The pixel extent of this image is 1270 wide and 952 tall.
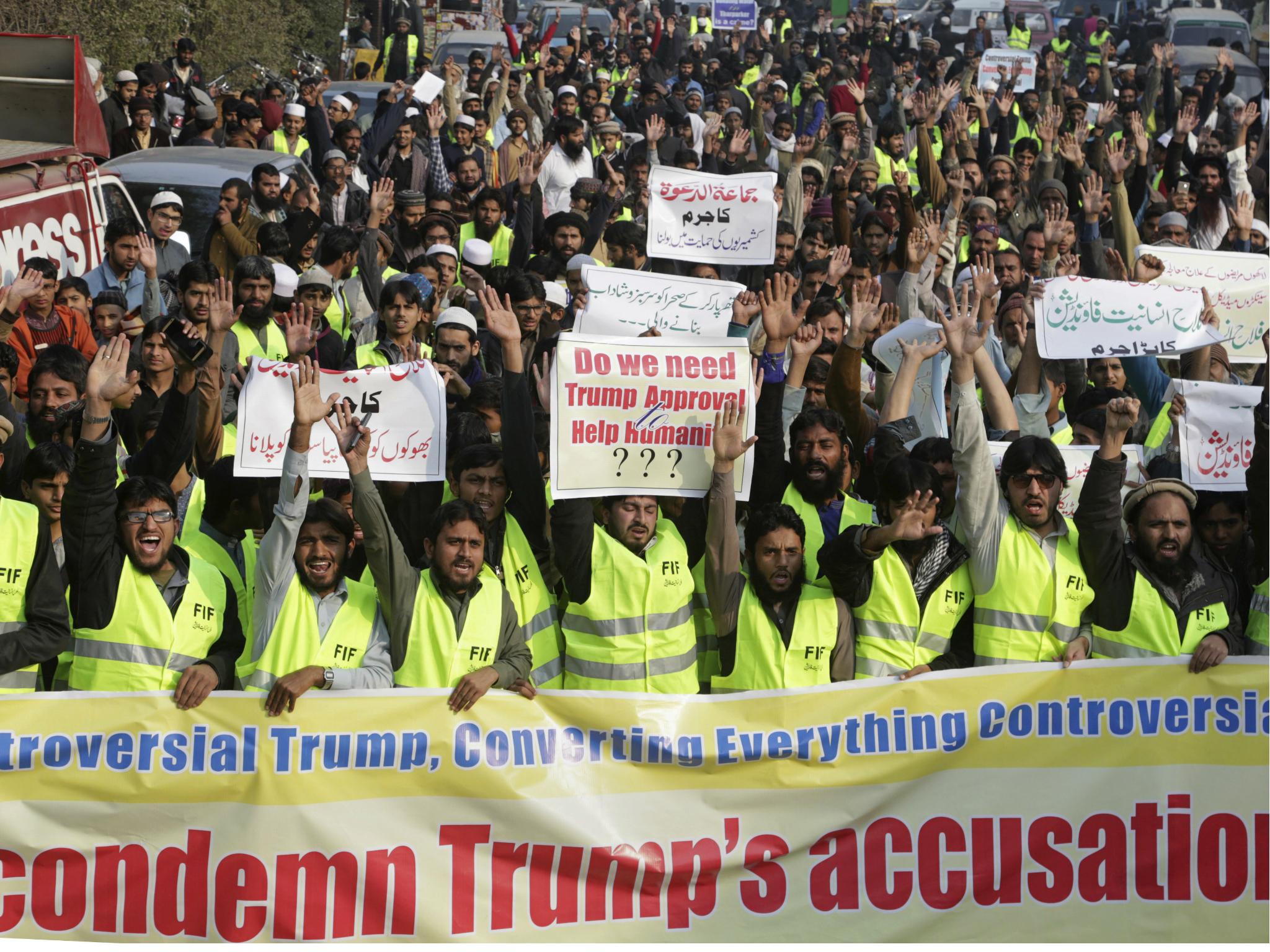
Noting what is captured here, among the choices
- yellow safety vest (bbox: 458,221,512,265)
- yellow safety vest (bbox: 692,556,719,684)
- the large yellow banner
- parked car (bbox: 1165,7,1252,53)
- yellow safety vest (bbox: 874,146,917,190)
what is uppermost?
parked car (bbox: 1165,7,1252,53)

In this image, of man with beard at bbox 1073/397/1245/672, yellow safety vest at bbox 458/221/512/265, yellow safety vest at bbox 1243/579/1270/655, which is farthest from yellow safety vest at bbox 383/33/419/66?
yellow safety vest at bbox 1243/579/1270/655

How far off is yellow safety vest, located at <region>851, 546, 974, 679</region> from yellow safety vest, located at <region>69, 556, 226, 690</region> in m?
2.14

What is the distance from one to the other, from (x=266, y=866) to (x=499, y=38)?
1877 cm

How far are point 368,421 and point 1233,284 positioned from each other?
4.42 m

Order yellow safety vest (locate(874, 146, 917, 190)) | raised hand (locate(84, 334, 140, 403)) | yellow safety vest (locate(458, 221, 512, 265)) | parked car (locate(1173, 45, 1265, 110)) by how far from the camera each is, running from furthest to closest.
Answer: parked car (locate(1173, 45, 1265, 110)) < yellow safety vest (locate(874, 146, 917, 190)) < yellow safety vest (locate(458, 221, 512, 265)) < raised hand (locate(84, 334, 140, 403))

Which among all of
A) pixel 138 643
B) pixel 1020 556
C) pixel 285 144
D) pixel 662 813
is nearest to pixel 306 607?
pixel 138 643

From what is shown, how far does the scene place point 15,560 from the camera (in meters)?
4.93

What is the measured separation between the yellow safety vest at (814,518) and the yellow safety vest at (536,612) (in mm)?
891

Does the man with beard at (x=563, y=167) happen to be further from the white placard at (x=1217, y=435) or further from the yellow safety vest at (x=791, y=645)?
the yellow safety vest at (x=791, y=645)

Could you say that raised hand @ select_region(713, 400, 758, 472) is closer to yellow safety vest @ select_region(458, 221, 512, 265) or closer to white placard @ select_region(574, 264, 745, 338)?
white placard @ select_region(574, 264, 745, 338)

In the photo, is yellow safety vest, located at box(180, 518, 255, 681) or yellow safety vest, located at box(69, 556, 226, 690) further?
yellow safety vest, located at box(180, 518, 255, 681)

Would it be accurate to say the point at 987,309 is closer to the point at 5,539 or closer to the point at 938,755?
the point at 938,755

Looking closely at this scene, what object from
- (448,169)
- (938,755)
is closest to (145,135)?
(448,169)

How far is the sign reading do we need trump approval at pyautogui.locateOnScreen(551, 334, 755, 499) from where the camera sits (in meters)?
5.48
